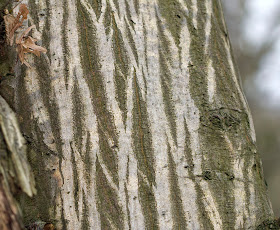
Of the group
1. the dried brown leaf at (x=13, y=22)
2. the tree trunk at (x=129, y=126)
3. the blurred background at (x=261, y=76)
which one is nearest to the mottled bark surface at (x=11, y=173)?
the tree trunk at (x=129, y=126)

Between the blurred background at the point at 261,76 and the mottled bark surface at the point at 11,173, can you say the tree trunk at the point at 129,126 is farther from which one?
the blurred background at the point at 261,76

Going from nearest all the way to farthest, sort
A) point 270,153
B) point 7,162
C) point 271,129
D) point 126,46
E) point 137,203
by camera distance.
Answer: point 7,162, point 137,203, point 126,46, point 270,153, point 271,129

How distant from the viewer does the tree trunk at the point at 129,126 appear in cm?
122

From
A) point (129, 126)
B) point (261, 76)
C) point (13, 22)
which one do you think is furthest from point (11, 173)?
point (261, 76)

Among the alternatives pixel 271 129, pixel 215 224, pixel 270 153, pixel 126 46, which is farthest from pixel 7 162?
pixel 271 129

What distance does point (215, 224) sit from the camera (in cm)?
125

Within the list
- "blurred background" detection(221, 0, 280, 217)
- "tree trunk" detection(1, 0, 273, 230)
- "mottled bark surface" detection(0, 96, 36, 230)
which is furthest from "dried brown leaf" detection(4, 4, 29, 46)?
"blurred background" detection(221, 0, 280, 217)

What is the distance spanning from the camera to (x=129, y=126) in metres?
1.26

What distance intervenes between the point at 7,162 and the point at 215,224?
684mm

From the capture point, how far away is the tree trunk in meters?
1.22

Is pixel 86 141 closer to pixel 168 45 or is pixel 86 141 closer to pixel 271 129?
pixel 168 45

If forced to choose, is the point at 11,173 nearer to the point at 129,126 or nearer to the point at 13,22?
the point at 129,126

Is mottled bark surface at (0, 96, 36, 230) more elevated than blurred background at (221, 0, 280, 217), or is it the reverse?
blurred background at (221, 0, 280, 217)

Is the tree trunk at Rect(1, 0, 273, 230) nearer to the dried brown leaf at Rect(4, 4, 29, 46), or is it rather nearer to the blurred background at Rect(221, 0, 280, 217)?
the dried brown leaf at Rect(4, 4, 29, 46)
